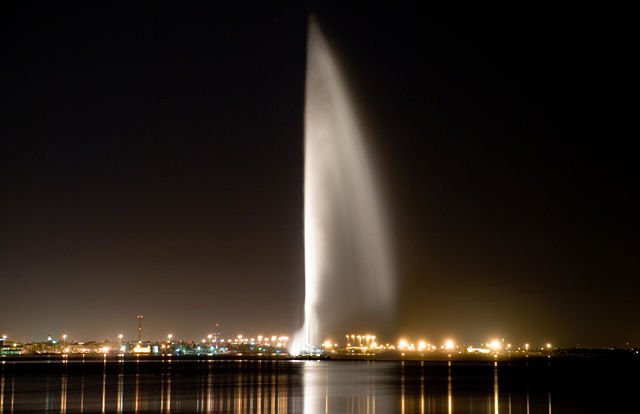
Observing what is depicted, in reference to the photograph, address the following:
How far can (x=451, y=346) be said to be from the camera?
189m

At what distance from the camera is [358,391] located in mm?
39344

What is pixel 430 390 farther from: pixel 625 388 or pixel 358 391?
pixel 625 388

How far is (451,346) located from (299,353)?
71272 mm

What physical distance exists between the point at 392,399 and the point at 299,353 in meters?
95.3

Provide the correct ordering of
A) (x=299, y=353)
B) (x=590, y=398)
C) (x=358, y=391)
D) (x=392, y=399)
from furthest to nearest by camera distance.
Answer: (x=299, y=353)
(x=358, y=391)
(x=590, y=398)
(x=392, y=399)

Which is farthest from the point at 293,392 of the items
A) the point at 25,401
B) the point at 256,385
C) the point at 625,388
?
the point at 625,388

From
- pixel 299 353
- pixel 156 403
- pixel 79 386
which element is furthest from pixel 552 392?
pixel 299 353

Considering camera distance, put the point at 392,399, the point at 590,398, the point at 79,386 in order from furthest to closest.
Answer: the point at 79,386, the point at 590,398, the point at 392,399

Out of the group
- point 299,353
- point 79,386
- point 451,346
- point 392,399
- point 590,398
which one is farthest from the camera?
point 451,346

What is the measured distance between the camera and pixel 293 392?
37.7 metres

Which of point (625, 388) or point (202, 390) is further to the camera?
point (625, 388)

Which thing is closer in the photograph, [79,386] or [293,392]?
[293,392]

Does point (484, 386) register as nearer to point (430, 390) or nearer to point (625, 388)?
point (430, 390)

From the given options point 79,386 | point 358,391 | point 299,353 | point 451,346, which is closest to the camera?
point 358,391
